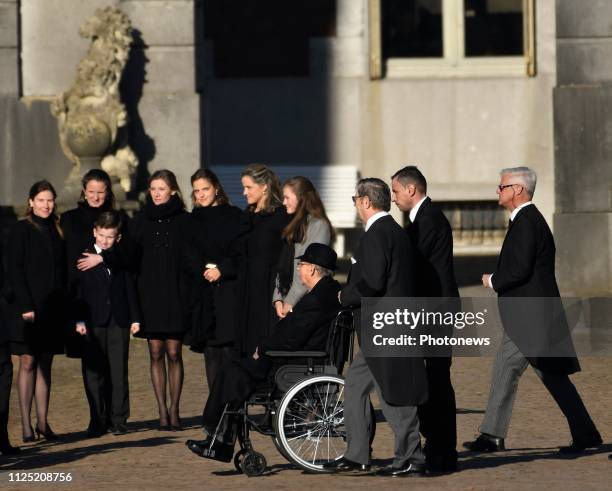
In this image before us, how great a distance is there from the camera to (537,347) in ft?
36.8

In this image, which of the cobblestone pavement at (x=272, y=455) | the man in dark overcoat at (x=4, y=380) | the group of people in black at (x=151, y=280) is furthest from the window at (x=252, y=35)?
the man in dark overcoat at (x=4, y=380)

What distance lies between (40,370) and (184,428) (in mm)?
1009

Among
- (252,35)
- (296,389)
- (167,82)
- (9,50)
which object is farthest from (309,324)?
(252,35)

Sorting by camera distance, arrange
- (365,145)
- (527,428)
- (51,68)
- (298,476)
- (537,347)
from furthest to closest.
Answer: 1. (365,145)
2. (51,68)
3. (527,428)
4. (537,347)
5. (298,476)

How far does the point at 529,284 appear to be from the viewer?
11164 millimetres

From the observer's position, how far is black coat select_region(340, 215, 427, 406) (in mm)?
10250

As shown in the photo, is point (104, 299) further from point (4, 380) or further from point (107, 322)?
point (4, 380)

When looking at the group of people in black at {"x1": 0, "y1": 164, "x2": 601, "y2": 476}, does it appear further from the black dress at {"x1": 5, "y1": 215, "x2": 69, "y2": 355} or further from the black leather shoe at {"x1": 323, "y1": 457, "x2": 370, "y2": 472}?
the black leather shoe at {"x1": 323, "y1": 457, "x2": 370, "y2": 472}

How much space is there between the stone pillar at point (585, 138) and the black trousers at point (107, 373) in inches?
328

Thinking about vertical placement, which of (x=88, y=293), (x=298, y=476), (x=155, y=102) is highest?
(x=155, y=102)

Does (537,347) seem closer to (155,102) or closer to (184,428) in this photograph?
(184,428)

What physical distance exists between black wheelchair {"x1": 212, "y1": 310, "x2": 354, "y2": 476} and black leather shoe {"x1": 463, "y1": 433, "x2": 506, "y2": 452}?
105 centimetres

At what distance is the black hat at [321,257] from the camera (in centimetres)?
1102

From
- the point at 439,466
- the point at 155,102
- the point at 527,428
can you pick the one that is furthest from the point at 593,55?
the point at 439,466
